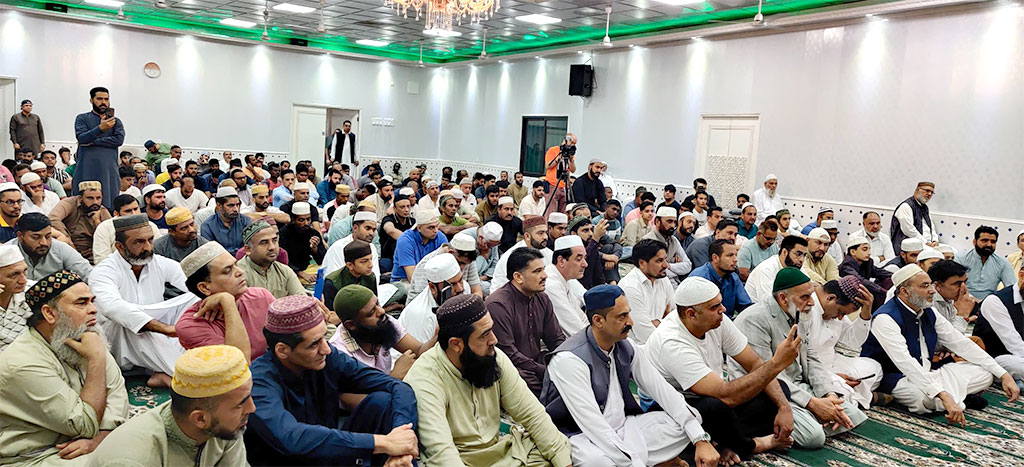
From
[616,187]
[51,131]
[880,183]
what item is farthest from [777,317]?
[51,131]

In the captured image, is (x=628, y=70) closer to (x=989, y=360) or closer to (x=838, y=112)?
(x=838, y=112)

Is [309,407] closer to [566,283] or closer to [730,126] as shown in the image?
[566,283]

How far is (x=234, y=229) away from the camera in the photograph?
526 cm

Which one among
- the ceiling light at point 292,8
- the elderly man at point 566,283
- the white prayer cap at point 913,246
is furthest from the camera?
the ceiling light at point 292,8

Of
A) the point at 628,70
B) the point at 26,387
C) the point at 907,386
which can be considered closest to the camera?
the point at 26,387

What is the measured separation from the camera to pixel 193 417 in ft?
5.48

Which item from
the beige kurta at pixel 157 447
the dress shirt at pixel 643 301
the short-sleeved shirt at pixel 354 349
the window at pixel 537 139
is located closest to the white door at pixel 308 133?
the window at pixel 537 139

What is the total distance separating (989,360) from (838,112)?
5.33 metres

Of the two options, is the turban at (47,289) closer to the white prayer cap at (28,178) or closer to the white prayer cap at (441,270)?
the white prayer cap at (441,270)

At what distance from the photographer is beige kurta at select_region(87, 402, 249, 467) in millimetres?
1590

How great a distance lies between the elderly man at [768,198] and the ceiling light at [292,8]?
22.0ft

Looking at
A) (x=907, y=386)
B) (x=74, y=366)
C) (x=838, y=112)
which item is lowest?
(x=907, y=386)

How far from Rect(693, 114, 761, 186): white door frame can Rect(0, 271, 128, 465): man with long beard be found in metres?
8.50

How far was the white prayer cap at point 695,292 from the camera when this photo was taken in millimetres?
2936
